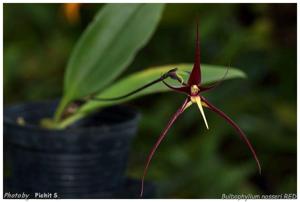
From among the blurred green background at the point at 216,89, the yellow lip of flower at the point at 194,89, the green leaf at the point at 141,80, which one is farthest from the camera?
the blurred green background at the point at 216,89

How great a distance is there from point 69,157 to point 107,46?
20 cm

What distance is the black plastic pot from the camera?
0.92 m

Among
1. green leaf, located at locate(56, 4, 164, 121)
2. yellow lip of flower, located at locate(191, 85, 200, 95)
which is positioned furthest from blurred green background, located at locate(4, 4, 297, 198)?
yellow lip of flower, located at locate(191, 85, 200, 95)

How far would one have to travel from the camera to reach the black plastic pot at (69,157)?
0.92 metres

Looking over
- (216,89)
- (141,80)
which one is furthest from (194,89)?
(216,89)

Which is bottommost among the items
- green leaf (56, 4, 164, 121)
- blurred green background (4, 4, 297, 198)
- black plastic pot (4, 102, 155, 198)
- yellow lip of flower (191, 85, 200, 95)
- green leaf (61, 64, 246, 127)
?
yellow lip of flower (191, 85, 200, 95)

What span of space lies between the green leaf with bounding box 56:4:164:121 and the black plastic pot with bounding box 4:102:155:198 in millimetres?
72

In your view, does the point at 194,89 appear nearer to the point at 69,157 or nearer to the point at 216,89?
the point at 69,157

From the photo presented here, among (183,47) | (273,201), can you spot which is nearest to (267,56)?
(183,47)

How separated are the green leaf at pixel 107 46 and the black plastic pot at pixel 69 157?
0.24 feet

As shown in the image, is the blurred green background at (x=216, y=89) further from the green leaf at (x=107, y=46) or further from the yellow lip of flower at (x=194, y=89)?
the yellow lip of flower at (x=194, y=89)

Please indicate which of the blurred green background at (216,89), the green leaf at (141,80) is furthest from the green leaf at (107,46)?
the blurred green background at (216,89)

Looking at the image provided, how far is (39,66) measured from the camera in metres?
1.75

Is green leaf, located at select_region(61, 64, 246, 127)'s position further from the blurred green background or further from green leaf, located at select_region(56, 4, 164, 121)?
the blurred green background
